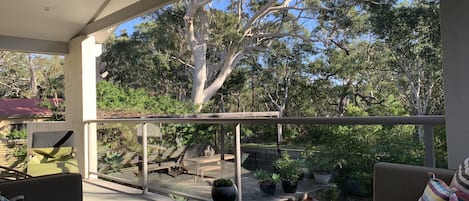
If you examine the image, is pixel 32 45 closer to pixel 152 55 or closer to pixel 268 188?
pixel 268 188

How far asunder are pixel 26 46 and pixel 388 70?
35.6ft

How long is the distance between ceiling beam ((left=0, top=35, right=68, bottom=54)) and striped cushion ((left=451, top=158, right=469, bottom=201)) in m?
5.54

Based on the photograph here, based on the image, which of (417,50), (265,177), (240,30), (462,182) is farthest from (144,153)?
(240,30)

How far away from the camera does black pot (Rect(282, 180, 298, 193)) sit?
305 centimetres

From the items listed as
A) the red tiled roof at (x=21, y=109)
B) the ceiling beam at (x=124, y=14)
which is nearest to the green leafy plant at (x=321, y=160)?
the ceiling beam at (x=124, y=14)

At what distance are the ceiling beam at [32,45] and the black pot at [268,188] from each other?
4083 millimetres

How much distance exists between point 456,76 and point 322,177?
3.99 ft

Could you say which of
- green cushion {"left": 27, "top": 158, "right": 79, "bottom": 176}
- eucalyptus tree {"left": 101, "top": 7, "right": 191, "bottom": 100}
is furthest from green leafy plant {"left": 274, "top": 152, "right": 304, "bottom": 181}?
eucalyptus tree {"left": 101, "top": 7, "right": 191, "bottom": 100}

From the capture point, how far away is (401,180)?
6.73ft

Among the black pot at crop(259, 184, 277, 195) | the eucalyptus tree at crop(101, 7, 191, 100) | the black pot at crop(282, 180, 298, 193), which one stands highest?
the eucalyptus tree at crop(101, 7, 191, 100)

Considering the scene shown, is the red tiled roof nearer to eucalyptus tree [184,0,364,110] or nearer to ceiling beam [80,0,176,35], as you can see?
eucalyptus tree [184,0,364,110]

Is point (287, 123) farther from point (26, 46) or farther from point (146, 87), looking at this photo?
point (146, 87)

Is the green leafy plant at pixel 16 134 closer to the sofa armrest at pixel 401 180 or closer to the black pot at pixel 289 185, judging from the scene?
the black pot at pixel 289 185

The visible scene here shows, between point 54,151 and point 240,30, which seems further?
point 240,30
